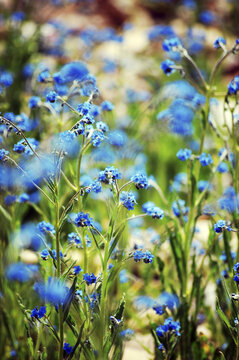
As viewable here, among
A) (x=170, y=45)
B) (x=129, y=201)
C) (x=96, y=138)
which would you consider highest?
(x=170, y=45)

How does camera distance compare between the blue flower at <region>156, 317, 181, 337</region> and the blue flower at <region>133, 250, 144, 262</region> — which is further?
the blue flower at <region>156, 317, 181, 337</region>

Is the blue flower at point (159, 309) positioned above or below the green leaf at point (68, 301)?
above

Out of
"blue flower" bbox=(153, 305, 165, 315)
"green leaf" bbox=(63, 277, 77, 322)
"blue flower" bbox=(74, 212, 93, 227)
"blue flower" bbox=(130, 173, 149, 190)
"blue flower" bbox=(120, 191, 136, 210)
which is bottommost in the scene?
"green leaf" bbox=(63, 277, 77, 322)

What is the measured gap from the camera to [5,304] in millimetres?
2293

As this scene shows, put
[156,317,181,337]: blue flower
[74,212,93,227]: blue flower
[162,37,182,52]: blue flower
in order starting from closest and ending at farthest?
[74,212,93,227]: blue flower → [156,317,181,337]: blue flower → [162,37,182,52]: blue flower

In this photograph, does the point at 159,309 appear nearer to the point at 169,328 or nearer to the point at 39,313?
the point at 169,328

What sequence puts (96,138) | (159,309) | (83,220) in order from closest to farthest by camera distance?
(83,220) → (96,138) → (159,309)

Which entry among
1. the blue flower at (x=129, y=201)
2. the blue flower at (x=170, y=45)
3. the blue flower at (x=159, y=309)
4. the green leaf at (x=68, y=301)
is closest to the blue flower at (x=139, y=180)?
the blue flower at (x=129, y=201)

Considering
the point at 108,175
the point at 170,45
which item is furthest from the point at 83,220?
the point at 170,45

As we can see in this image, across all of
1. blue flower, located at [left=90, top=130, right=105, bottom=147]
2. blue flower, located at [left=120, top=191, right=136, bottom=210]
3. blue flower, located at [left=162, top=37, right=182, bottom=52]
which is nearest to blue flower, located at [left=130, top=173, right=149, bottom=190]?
blue flower, located at [left=120, top=191, right=136, bottom=210]

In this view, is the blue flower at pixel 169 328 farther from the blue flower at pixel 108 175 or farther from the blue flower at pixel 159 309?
the blue flower at pixel 108 175

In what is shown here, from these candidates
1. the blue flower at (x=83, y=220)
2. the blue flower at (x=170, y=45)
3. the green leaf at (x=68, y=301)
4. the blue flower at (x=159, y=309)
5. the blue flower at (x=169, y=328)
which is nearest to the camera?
the blue flower at (x=83, y=220)

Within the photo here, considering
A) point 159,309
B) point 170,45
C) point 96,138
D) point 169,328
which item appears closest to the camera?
point 96,138

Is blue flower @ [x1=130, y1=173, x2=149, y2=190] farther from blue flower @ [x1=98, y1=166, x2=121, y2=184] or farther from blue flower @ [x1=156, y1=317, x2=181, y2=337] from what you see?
blue flower @ [x1=156, y1=317, x2=181, y2=337]
